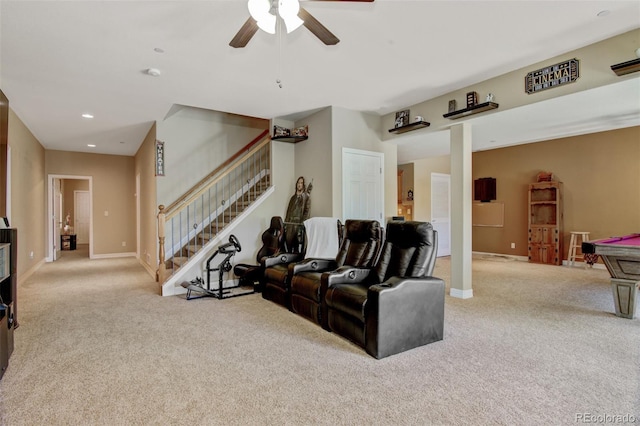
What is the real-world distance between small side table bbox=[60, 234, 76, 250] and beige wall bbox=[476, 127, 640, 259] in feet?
38.9

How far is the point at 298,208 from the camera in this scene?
5.73 m

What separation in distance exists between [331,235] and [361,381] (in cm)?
247

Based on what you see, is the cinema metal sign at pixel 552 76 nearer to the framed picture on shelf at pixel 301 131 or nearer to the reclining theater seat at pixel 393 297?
the reclining theater seat at pixel 393 297

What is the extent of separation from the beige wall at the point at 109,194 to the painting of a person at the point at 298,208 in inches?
219

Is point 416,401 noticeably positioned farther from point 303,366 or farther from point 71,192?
point 71,192

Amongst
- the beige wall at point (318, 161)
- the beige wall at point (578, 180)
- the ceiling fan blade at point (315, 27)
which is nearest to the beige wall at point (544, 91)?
the beige wall at point (318, 161)

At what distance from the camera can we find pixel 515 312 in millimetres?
4000

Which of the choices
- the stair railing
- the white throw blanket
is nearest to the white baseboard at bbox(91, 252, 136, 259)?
the stair railing

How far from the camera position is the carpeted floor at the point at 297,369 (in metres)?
2.03

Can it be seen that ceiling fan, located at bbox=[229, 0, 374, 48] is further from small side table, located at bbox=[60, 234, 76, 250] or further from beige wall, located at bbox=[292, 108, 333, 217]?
small side table, located at bbox=[60, 234, 76, 250]

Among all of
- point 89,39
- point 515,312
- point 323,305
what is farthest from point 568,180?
point 89,39

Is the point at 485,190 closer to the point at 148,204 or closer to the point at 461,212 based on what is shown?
the point at 461,212

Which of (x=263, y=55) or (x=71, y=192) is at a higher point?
(x=263, y=55)

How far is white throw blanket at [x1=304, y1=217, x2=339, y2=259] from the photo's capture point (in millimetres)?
4641
